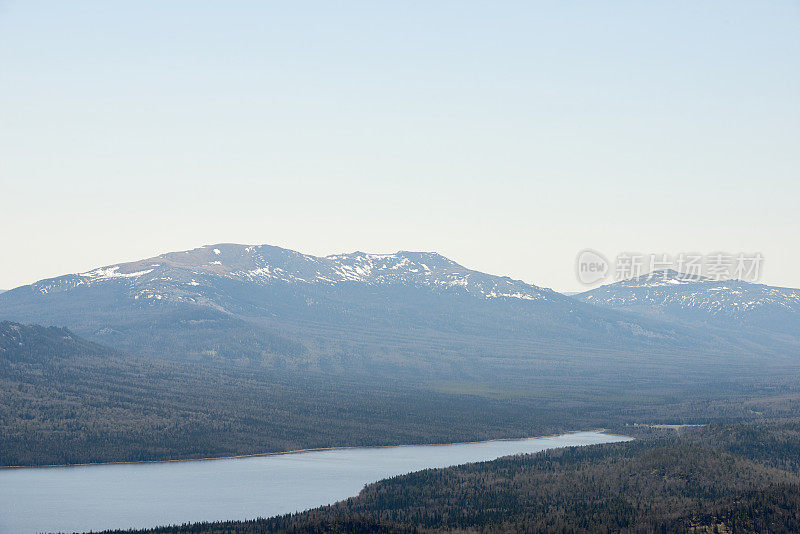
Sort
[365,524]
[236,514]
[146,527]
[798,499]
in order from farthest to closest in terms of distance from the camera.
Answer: [236,514] < [146,527] < [798,499] < [365,524]

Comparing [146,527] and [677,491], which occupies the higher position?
[677,491]

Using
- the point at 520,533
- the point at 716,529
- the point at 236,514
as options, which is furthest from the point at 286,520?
the point at 716,529

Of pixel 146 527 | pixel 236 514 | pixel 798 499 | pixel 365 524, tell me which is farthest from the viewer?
pixel 236 514

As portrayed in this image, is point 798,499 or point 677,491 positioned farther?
point 677,491

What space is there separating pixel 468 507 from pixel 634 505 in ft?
99.8

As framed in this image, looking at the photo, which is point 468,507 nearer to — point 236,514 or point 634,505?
point 634,505

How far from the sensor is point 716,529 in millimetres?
148125

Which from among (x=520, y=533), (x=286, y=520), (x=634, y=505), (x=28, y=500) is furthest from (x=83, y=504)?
(x=634, y=505)

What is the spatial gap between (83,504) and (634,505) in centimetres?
10794

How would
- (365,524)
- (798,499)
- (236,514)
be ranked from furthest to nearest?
(236,514) < (798,499) < (365,524)

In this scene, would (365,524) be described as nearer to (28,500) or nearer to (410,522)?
(410,522)

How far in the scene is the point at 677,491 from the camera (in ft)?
614

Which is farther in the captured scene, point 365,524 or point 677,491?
point 677,491

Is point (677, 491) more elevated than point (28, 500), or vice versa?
point (677, 491)
